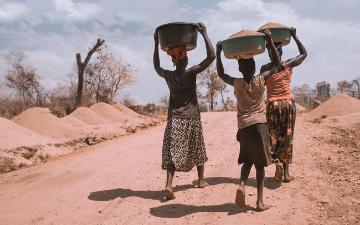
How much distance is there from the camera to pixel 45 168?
838cm

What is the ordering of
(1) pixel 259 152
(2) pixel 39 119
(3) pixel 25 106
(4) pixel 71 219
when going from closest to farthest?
(1) pixel 259 152 → (4) pixel 71 219 → (2) pixel 39 119 → (3) pixel 25 106

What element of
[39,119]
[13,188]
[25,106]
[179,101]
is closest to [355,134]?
[179,101]

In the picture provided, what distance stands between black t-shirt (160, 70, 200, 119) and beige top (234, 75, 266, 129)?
859 millimetres

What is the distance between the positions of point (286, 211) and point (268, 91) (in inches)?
64.4

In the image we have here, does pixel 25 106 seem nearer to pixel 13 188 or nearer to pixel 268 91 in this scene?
pixel 13 188

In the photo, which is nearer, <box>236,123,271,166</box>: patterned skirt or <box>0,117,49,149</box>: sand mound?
<box>236,123,271,166</box>: patterned skirt

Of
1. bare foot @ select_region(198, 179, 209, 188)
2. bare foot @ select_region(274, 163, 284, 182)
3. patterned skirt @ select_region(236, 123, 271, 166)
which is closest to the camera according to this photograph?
patterned skirt @ select_region(236, 123, 271, 166)

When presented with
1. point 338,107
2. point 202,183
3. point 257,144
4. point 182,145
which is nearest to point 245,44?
point 257,144

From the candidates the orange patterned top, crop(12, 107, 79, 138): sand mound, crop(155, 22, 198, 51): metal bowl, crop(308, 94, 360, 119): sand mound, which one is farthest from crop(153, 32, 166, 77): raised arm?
crop(308, 94, 360, 119): sand mound

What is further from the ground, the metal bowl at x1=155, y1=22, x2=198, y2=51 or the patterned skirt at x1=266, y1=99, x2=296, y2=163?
the metal bowl at x1=155, y1=22, x2=198, y2=51

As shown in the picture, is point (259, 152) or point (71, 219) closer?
point (259, 152)

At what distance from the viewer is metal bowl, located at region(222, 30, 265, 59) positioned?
4.55 meters

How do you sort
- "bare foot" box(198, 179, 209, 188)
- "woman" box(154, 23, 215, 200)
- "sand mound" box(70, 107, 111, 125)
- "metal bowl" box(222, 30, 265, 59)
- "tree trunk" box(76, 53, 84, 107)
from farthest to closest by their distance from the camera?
"tree trunk" box(76, 53, 84, 107)
"sand mound" box(70, 107, 111, 125)
"bare foot" box(198, 179, 209, 188)
"woman" box(154, 23, 215, 200)
"metal bowl" box(222, 30, 265, 59)

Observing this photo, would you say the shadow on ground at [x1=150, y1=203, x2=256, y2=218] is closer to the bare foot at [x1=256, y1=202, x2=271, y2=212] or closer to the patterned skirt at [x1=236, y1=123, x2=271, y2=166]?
the bare foot at [x1=256, y1=202, x2=271, y2=212]
